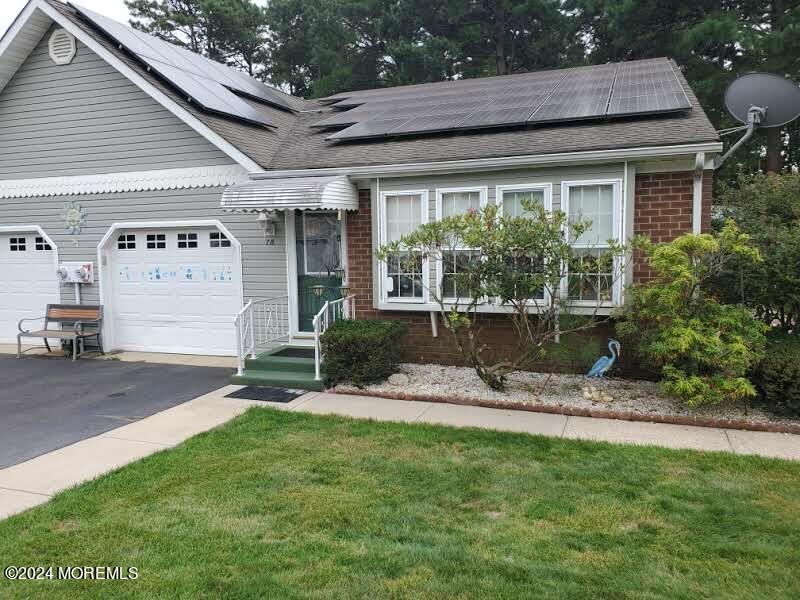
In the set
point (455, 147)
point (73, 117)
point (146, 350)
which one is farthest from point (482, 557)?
point (73, 117)

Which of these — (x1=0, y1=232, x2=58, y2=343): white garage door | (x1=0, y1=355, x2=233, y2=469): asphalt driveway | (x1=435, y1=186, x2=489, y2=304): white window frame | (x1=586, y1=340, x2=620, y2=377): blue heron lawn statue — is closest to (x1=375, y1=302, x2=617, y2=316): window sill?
(x1=435, y1=186, x2=489, y2=304): white window frame

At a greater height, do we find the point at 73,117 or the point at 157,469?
the point at 73,117

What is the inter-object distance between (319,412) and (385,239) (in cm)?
284

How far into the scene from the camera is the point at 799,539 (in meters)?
3.79

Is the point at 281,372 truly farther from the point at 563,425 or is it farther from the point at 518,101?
Result: the point at 518,101

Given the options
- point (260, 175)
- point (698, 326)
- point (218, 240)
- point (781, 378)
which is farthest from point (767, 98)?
point (218, 240)

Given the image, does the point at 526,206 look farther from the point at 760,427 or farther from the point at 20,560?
the point at 20,560

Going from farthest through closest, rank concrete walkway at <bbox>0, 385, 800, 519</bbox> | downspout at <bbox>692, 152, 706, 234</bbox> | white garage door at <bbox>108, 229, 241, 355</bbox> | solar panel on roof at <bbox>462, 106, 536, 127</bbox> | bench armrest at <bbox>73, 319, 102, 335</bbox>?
bench armrest at <bbox>73, 319, 102, 335</bbox>, white garage door at <bbox>108, 229, 241, 355</bbox>, solar panel on roof at <bbox>462, 106, 536, 127</bbox>, downspout at <bbox>692, 152, 706, 234</bbox>, concrete walkway at <bbox>0, 385, 800, 519</bbox>

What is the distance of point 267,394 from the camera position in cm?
762

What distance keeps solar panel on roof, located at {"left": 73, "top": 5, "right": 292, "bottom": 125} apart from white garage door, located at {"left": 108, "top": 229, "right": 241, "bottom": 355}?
222cm

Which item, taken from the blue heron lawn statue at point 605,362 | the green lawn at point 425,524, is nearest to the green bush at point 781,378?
the green lawn at point 425,524

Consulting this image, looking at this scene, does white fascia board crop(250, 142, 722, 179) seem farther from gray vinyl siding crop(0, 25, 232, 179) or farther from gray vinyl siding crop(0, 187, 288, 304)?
gray vinyl siding crop(0, 25, 232, 179)

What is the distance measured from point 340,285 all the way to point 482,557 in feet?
19.8

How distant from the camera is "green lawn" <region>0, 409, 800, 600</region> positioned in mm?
3354
